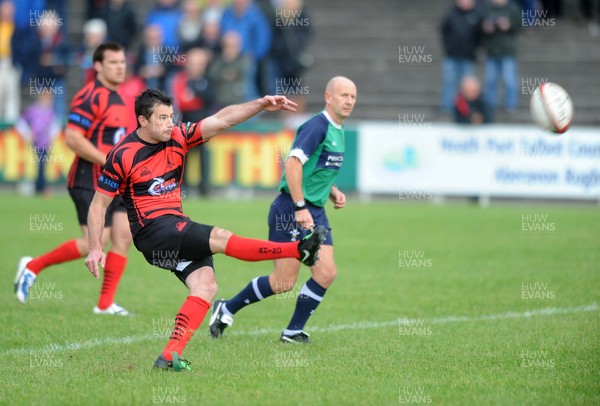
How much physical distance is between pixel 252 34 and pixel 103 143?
548 inches

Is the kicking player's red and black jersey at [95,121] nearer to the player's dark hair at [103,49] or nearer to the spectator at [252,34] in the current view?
the player's dark hair at [103,49]

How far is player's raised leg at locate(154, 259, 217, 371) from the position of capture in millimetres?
7863

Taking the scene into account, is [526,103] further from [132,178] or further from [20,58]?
[132,178]

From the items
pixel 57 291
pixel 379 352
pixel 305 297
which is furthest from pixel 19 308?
pixel 379 352

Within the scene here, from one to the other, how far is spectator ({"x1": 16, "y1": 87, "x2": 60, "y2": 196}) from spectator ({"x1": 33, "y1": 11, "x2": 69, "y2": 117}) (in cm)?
180

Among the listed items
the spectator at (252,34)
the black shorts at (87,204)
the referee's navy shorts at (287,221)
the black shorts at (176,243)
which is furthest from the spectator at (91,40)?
the black shorts at (176,243)

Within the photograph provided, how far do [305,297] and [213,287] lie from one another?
139 cm

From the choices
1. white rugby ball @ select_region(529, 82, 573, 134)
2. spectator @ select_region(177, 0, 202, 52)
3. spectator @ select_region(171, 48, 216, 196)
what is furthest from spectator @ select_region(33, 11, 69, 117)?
white rugby ball @ select_region(529, 82, 573, 134)

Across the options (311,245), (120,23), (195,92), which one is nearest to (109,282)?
(311,245)

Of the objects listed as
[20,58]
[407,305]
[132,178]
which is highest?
[20,58]

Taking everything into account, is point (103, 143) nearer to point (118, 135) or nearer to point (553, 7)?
point (118, 135)

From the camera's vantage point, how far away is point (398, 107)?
1032 inches

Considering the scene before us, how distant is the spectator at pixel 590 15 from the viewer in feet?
91.3

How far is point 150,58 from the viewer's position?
23719mm
